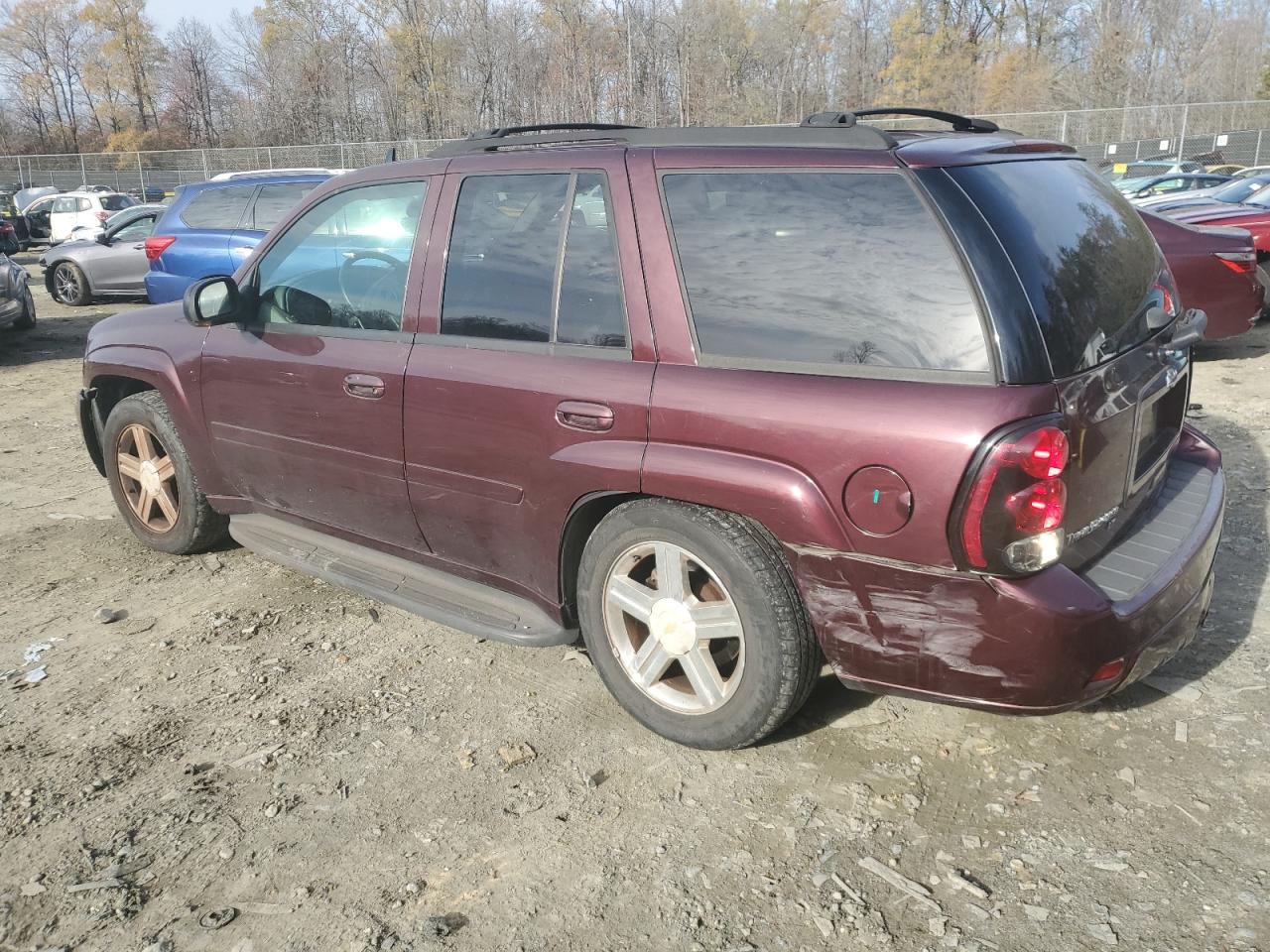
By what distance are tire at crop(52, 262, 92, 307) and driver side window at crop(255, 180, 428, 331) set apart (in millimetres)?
12750

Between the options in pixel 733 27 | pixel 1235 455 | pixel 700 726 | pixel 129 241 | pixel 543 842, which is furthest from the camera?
pixel 733 27

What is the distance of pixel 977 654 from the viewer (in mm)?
2693

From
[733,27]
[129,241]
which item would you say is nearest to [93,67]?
[733,27]

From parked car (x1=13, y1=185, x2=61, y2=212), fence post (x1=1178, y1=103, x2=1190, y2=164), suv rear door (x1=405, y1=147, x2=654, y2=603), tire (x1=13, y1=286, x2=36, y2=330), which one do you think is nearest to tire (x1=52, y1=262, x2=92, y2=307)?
tire (x1=13, y1=286, x2=36, y2=330)

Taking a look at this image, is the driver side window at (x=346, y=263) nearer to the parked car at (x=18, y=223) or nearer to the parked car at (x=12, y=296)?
the parked car at (x=12, y=296)

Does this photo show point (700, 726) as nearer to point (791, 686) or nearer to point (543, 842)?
point (791, 686)

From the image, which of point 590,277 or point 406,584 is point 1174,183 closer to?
point 590,277

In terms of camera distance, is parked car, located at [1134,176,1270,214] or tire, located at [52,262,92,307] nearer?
parked car, located at [1134,176,1270,214]

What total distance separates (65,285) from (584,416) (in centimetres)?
1494

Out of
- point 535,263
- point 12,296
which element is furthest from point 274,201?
point 535,263

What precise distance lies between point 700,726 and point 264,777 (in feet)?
4.40

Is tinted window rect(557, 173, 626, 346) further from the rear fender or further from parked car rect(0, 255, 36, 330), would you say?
parked car rect(0, 255, 36, 330)

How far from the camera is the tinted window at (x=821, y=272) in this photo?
2.67m

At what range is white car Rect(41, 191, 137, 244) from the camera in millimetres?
26141
